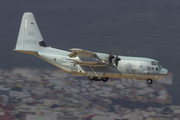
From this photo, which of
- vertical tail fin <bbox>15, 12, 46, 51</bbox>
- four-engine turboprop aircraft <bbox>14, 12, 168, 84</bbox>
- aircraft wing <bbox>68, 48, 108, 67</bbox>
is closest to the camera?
aircraft wing <bbox>68, 48, 108, 67</bbox>

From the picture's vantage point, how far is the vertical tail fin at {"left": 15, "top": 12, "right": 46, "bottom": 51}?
134 feet

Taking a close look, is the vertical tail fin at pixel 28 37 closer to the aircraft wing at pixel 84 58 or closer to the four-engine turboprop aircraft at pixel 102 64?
the four-engine turboprop aircraft at pixel 102 64

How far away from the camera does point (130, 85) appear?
97.1 m

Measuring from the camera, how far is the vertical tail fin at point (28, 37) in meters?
40.8

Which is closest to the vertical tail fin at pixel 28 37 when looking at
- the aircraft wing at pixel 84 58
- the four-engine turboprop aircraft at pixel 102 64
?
the four-engine turboprop aircraft at pixel 102 64

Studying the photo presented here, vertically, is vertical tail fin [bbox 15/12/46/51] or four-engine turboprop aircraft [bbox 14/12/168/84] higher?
vertical tail fin [bbox 15/12/46/51]

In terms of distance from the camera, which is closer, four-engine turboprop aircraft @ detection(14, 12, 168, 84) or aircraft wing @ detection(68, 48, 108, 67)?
aircraft wing @ detection(68, 48, 108, 67)

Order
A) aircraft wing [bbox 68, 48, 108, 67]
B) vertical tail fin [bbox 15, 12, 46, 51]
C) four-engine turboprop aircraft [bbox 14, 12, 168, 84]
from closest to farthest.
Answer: aircraft wing [bbox 68, 48, 108, 67] < four-engine turboprop aircraft [bbox 14, 12, 168, 84] < vertical tail fin [bbox 15, 12, 46, 51]

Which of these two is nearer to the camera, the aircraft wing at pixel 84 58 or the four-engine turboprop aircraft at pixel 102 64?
the aircraft wing at pixel 84 58

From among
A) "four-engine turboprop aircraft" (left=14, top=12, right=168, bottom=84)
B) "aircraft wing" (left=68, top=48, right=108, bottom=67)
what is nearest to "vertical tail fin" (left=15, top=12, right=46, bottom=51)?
"four-engine turboprop aircraft" (left=14, top=12, right=168, bottom=84)

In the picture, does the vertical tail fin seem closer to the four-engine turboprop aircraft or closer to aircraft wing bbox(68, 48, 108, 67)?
the four-engine turboprop aircraft

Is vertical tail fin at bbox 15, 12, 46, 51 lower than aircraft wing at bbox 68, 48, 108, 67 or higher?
higher

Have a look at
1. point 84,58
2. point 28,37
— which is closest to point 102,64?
point 84,58

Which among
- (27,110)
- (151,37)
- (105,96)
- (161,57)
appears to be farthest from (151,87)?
(151,37)
